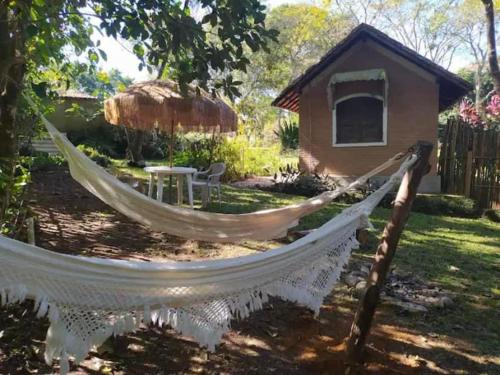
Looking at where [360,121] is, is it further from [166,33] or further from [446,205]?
[166,33]

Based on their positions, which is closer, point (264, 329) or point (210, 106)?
point (264, 329)

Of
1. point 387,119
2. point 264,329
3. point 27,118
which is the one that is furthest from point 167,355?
point 387,119

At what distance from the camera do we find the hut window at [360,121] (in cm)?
941

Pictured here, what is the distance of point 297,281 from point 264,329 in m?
0.81

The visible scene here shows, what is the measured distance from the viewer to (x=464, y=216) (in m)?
7.36

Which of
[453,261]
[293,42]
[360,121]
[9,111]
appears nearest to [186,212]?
[9,111]

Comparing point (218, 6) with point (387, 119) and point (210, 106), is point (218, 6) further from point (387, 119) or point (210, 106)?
point (387, 119)

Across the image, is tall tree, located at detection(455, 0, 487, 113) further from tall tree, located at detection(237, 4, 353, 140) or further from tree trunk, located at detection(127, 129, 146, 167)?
tree trunk, located at detection(127, 129, 146, 167)

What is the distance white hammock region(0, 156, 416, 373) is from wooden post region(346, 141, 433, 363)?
0.28m

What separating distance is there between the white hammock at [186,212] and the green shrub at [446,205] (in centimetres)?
538

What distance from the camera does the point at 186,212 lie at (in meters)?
2.56

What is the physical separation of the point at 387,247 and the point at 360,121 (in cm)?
782

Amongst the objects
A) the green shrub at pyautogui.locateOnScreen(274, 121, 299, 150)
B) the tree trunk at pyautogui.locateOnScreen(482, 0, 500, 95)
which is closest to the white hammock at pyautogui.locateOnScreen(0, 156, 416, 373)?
the tree trunk at pyautogui.locateOnScreen(482, 0, 500, 95)

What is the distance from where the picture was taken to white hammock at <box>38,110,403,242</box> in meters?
2.46
